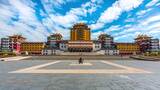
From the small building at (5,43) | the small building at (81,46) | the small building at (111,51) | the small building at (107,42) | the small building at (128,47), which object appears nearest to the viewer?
the small building at (111,51)

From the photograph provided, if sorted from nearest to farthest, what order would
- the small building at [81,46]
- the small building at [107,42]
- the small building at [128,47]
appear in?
1. the small building at [81,46]
2. the small building at [128,47]
3. the small building at [107,42]

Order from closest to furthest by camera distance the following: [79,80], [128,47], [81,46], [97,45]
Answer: [79,80] < [81,46] < [128,47] < [97,45]

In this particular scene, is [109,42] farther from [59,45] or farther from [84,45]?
[59,45]

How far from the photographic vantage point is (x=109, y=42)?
170 m

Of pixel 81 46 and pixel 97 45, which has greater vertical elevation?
pixel 97 45

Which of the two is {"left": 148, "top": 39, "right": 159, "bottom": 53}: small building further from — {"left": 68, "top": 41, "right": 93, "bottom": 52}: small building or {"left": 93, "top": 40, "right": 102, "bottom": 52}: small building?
{"left": 68, "top": 41, "right": 93, "bottom": 52}: small building

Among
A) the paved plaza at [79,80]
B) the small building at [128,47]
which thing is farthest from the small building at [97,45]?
the paved plaza at [79,80]

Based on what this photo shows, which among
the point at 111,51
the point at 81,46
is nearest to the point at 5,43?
the point at 81,46

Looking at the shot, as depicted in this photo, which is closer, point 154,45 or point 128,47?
point 154,45

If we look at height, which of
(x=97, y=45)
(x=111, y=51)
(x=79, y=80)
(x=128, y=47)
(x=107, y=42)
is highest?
(x=107, y=42)

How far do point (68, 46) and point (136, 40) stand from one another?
5485 cm

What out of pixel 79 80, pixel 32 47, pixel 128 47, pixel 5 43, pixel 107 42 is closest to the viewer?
pixel 79 80

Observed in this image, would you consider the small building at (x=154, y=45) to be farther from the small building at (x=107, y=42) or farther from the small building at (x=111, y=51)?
the small building at (x=107, y=42)

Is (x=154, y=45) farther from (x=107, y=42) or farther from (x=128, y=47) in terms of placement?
(x=107, y=42)
